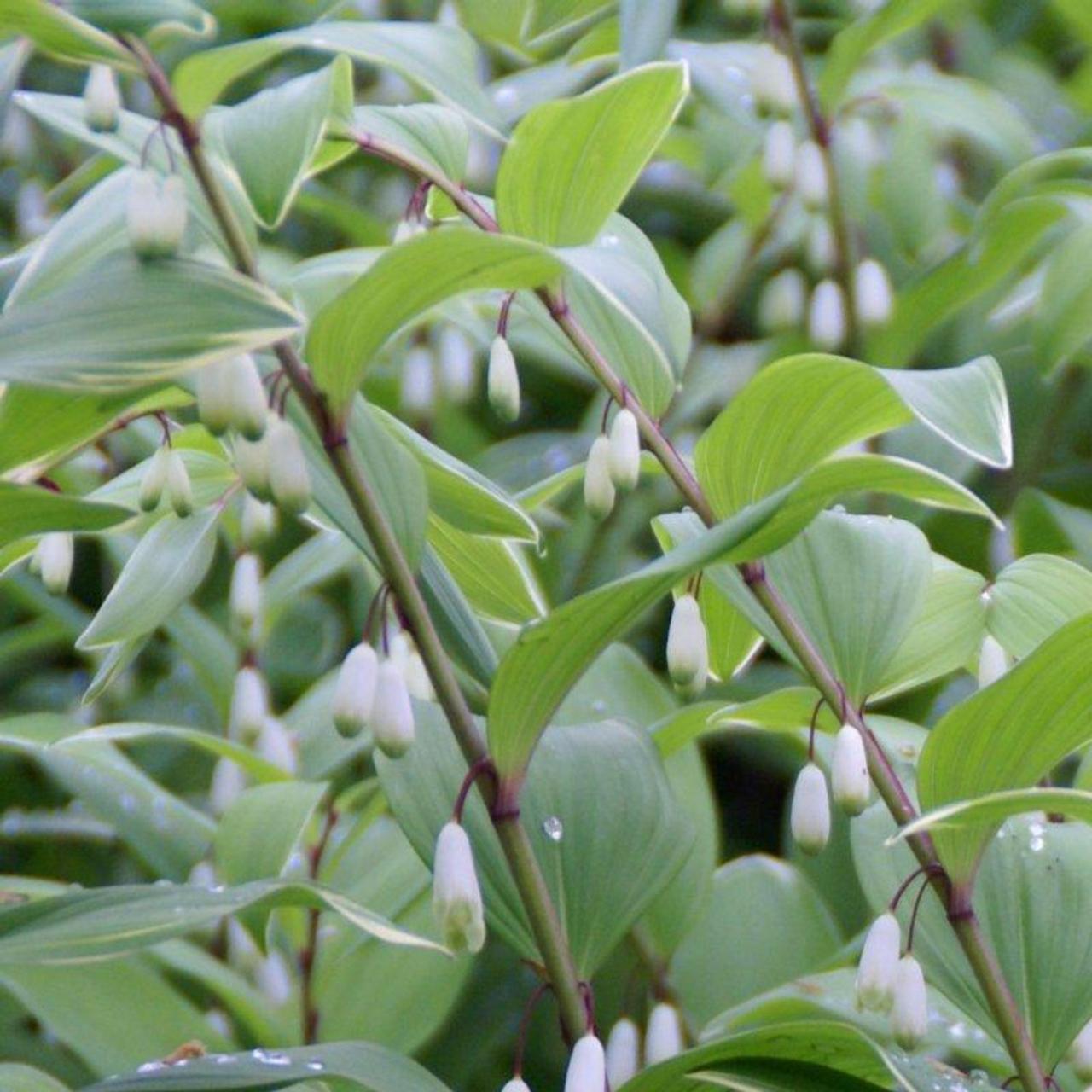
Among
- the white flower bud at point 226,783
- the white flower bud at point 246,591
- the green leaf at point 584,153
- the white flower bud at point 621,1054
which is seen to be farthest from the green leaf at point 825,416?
the white flower bud at point 226,783

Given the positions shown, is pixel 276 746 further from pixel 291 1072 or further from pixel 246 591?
pixel 291 1072

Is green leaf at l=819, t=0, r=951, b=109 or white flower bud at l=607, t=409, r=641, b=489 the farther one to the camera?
green leaf at l=819, t=0, r=951, b=109

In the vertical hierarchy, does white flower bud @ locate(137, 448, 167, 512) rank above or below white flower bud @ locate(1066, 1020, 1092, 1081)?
above

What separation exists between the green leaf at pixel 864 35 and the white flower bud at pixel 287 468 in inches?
32.5

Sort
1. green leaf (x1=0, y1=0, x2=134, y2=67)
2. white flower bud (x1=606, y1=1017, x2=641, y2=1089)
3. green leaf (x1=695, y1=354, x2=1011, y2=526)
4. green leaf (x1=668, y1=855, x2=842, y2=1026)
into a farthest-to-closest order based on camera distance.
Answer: green leaf (x1=668, y1=855, x2=842, y2=1026), white flower bud (x1=606, y1=1017, x2=641, y2=1089), green leaf (x1=695, y1=354, x2=1011, y2=526), green leaf (x1=0, y1=0, x2=134, y2=67)

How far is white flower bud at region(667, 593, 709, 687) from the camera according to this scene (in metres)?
0.77

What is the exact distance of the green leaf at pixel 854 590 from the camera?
0.77 m

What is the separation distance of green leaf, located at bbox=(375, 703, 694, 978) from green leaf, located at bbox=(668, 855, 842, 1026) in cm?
30

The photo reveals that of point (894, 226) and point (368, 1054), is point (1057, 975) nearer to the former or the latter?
point (368, 1054)

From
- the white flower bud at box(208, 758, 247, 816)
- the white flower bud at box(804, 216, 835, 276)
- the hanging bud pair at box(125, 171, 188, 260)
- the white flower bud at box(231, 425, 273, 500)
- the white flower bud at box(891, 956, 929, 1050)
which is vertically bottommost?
the white flower bud at box(208, 758, 247, 816)

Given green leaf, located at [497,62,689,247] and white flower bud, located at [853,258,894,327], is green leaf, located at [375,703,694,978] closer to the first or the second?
green leaf, located at [497,62,689,247]

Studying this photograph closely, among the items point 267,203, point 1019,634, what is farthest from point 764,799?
point 267,203

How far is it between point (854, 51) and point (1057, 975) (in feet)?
2.77

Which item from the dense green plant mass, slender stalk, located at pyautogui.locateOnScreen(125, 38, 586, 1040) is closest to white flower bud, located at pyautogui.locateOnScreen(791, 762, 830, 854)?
the dense green plant mass
